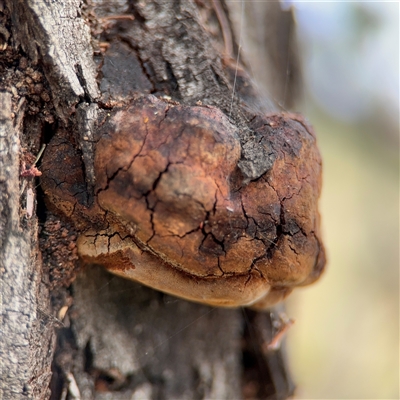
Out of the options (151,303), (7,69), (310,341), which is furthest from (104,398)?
(310,341)

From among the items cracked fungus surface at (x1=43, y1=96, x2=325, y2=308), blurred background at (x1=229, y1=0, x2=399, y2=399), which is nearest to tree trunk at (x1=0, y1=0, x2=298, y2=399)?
cracked fungus surface at (x1=43, y1=96, x2=325, y2=308)

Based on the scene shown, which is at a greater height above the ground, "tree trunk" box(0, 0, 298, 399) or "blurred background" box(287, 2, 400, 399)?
"tree trunk" box(0, 0, 298, 399)

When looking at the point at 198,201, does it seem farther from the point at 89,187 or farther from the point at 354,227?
the point at 354,227

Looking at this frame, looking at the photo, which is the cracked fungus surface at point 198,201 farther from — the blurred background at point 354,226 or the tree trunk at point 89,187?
the blurred background at point 354,226

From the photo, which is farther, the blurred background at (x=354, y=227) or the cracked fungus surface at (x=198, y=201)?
the blurred background at (x=354, y=227)

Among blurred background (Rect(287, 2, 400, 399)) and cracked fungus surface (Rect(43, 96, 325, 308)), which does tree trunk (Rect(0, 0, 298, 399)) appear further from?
blurred background (Rect(287, 2, 400, 399))

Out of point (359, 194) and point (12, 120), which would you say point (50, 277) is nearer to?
point (12, 120)

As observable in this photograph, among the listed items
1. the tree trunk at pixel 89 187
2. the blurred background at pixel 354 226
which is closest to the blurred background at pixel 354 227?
the blurred background at pixel 354 226

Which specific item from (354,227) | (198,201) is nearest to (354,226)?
(354,227)
